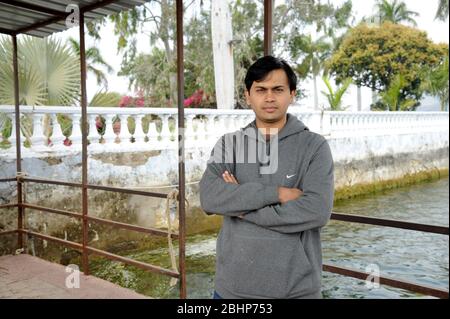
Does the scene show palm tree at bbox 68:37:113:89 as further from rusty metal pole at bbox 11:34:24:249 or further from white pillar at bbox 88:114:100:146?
rusty metal pole at bbox 11:34:24:249

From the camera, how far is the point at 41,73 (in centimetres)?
435

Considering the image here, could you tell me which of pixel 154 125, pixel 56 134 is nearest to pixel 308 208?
pixel 56 134

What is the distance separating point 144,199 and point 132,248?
595 millimetres

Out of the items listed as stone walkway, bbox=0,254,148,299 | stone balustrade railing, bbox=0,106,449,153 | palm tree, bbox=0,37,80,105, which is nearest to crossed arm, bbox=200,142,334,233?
stone walkway, bbox=0,254,148,299

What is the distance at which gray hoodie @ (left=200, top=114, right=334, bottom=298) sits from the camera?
46.3 inches

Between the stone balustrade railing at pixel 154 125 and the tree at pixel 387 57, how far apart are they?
121 centimetres

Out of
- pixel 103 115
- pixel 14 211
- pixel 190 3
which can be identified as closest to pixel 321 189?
pixel 14 211

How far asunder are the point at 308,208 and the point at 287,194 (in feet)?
0.23

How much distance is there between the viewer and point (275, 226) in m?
1.18

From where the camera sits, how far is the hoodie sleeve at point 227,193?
1203 mm

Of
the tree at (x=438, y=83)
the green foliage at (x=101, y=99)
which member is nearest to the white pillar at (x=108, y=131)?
the green foliage at (x=101, y=99)

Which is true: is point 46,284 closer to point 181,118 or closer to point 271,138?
point 181,118

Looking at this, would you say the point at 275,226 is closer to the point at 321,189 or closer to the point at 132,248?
the point at 321,189

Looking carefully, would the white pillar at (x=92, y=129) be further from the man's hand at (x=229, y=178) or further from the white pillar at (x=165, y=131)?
the man's hand at (x=229, y=178)
